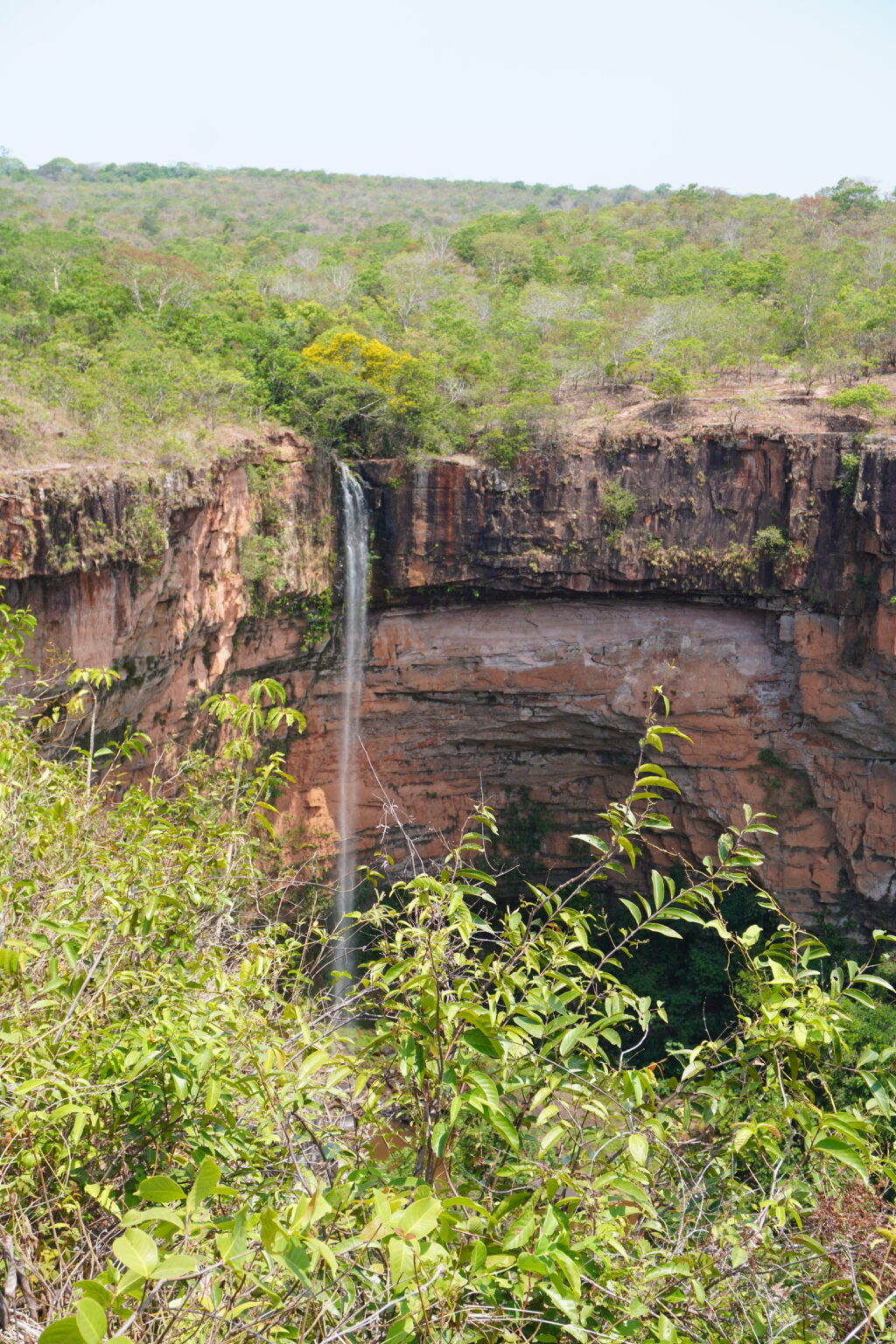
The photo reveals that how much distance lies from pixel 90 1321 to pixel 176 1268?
0.14 m

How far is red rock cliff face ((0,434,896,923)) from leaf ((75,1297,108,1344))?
10596mm

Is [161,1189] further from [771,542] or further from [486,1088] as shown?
[771,542]

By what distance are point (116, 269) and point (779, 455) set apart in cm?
1226

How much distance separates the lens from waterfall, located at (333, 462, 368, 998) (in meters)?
14.2

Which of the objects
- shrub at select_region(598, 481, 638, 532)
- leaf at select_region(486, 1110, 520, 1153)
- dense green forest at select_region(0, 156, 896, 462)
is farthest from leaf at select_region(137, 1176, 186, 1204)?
shrub at select_region(598, 481, 638, 532)

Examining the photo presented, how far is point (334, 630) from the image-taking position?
14391 mm

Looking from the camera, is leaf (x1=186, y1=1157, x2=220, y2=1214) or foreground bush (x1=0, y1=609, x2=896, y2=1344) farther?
foreground bush (x1=0, y1=609, x2=896, y2=1344)

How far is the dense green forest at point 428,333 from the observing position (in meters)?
12.2

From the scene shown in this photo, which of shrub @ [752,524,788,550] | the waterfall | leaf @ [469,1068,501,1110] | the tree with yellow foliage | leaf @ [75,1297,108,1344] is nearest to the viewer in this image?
leaf @ [75,1297,108,1344]

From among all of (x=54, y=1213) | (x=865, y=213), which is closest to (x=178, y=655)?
(x=54, y=1213)

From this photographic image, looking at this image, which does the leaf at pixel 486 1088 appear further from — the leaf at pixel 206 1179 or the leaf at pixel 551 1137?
the leaf at pixel 206 1179

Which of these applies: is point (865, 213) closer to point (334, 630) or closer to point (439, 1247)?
point (334, 630)

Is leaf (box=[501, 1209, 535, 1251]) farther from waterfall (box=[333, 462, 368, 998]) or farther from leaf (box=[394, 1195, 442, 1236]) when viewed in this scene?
waterfall (box=[333, 462, 368, 998])

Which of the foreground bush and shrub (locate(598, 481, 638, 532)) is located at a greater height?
shrub (locate(598, 481, 638, 532))
